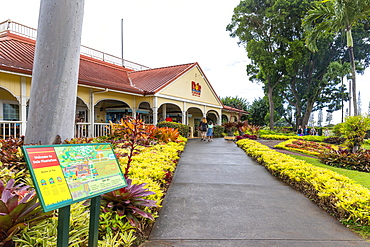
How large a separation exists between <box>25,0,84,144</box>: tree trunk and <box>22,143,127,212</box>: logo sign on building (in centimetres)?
302

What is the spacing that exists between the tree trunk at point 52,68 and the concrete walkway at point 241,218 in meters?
2.88

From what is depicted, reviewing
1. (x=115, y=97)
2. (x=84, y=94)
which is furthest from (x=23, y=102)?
(x=115, y=97)

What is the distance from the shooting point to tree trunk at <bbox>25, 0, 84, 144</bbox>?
4645 mm

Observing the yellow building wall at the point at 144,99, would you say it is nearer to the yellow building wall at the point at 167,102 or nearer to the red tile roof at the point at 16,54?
the yellow building wall at the point at 167,102

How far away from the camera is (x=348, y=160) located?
305 inches

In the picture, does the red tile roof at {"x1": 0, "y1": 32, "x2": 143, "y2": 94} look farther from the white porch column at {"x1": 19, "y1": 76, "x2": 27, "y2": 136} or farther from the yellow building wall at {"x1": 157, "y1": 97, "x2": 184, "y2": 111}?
the yellow building wall at {"x1": 157, "y1": 97, "x2": 184, "y2": 111}

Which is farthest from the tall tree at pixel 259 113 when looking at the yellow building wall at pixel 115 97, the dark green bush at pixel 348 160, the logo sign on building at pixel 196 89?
the dark green bush at pixel 348 160

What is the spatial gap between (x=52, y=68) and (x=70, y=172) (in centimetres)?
361

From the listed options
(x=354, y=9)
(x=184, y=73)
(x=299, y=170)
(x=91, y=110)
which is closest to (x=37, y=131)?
(x=299, y=170)

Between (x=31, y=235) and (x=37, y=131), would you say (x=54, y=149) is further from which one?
(x=37, y=131)

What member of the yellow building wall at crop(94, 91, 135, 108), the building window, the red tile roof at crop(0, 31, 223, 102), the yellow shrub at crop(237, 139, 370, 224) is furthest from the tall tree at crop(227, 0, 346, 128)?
the building window

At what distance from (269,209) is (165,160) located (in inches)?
130

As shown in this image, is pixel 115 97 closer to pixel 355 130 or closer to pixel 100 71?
pixel 100 71

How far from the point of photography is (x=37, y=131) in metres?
4.75
